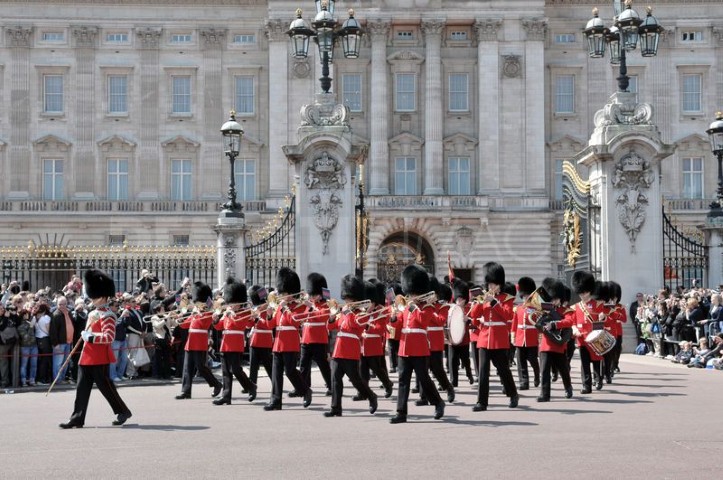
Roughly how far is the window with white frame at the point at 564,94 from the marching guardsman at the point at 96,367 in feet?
128

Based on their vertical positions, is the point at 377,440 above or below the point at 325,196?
below

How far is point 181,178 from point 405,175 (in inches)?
377

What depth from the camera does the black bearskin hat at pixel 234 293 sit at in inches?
583

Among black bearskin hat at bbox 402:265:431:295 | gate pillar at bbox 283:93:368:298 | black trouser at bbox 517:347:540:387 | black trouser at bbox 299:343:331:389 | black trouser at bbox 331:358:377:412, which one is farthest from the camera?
gate pillar at bbox 283:93:368:298

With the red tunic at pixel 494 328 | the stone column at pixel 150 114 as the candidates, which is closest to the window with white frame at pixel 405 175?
the stone column at pixel 150 114

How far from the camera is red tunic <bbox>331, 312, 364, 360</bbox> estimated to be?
42.5 feet

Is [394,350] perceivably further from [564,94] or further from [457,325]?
[564,94]

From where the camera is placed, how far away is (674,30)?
49.0m

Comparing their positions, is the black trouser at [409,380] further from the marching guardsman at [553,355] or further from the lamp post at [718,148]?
the lamp post at [718,148]

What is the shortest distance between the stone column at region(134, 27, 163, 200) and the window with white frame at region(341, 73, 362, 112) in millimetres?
7781

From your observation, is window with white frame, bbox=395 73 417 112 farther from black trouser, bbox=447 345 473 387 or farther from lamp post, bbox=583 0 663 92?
black trouser, bbox=447 345 473 387

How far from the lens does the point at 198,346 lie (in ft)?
49.0

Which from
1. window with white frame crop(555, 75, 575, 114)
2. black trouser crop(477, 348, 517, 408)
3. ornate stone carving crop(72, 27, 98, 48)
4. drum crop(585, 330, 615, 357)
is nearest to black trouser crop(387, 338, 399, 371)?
drum crop(585, 330, 615, 357)

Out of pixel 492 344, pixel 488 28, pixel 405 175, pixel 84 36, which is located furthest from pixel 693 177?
pixel 492 344
